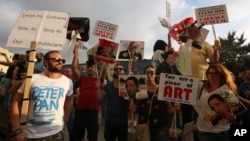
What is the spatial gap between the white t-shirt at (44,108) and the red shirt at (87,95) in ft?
8.34

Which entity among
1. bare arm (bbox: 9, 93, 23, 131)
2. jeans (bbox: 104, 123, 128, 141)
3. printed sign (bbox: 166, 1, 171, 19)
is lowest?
jeans (bbox: 104, 123, 128, 141)

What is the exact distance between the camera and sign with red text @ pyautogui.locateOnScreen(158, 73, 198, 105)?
17.6 ft

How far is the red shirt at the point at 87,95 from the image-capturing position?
23.9 feet

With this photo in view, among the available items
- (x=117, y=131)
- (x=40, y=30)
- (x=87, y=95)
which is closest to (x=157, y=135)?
(x=117, y=131)

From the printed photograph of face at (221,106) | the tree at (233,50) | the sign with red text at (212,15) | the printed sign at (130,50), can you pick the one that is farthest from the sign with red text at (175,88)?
the tree at (233,50)

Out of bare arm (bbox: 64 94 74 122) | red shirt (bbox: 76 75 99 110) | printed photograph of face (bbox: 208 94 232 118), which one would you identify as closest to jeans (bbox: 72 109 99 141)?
red shirt (bbox: 76 75 99 110)

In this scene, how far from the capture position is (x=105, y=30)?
8.23 meters

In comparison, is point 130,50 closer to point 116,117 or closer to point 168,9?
point 168,9

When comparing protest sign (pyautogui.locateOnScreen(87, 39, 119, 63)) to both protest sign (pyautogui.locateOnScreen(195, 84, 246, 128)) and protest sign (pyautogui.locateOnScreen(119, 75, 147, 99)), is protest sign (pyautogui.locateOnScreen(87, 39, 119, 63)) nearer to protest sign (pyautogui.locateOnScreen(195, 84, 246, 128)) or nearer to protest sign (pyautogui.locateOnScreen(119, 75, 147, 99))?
protest sign (pyautogui.locateOnScreen(119, 75, 147, 99))

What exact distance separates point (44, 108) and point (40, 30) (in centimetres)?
116

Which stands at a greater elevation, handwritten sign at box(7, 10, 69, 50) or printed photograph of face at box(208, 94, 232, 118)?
handwritten sign at box(7, 10, 69, 50)

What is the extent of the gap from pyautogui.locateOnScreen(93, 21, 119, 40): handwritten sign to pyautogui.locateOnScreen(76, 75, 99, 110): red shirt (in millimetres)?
1221

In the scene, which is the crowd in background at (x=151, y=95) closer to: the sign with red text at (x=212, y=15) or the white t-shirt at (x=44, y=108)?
the white t-shirt at (x=44, y=108)

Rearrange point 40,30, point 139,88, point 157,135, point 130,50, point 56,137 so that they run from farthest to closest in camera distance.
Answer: point 130,50, point 139,88, point 157,135, point 40,30, point 56,137
